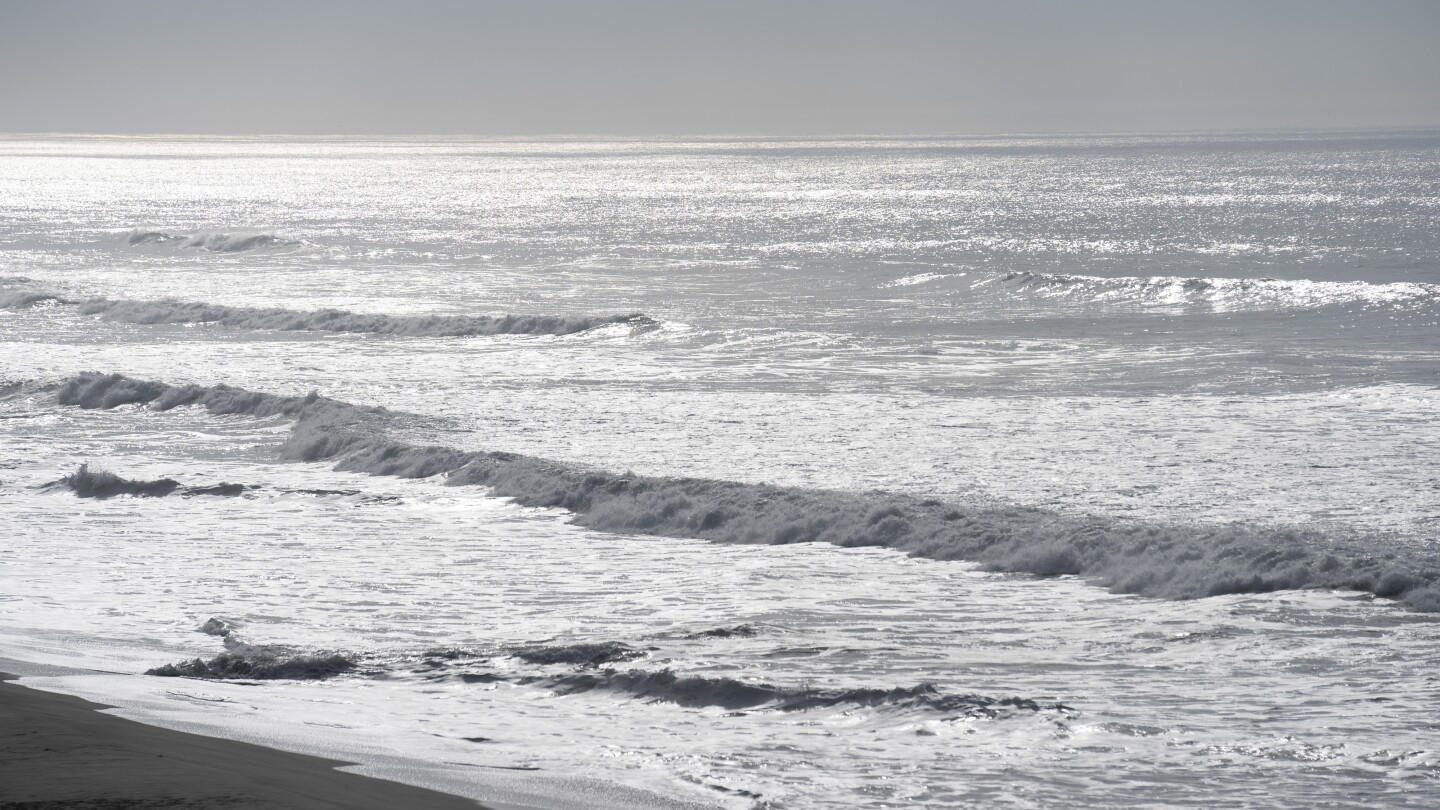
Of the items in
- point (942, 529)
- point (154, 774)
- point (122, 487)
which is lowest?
point (122, 487)

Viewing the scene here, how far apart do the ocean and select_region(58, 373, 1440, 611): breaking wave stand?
6 centimetres

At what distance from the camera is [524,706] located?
9.95 meters

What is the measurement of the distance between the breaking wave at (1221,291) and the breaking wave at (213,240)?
37.0 metres

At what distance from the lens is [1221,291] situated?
40.1 meters

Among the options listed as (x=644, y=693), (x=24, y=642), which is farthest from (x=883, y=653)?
(x=24, y=642)

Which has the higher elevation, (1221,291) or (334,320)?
(1221,291)

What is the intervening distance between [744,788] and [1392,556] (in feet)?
27.0

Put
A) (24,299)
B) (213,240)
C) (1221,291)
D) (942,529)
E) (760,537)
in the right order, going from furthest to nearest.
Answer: (213,240) → (24,299) → (1221,291) → (760,537) → (942,529)

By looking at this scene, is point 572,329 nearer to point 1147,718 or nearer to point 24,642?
point 24,642

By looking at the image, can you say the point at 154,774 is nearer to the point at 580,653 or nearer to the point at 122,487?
the point at 580,653

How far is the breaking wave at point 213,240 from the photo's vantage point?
6694cm

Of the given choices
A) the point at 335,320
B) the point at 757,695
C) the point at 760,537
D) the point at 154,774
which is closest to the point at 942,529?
the point at 760,537

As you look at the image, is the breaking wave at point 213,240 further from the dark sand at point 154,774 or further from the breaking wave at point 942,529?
the dark sand at point 154,774

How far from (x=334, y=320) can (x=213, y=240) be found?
35385 mm
